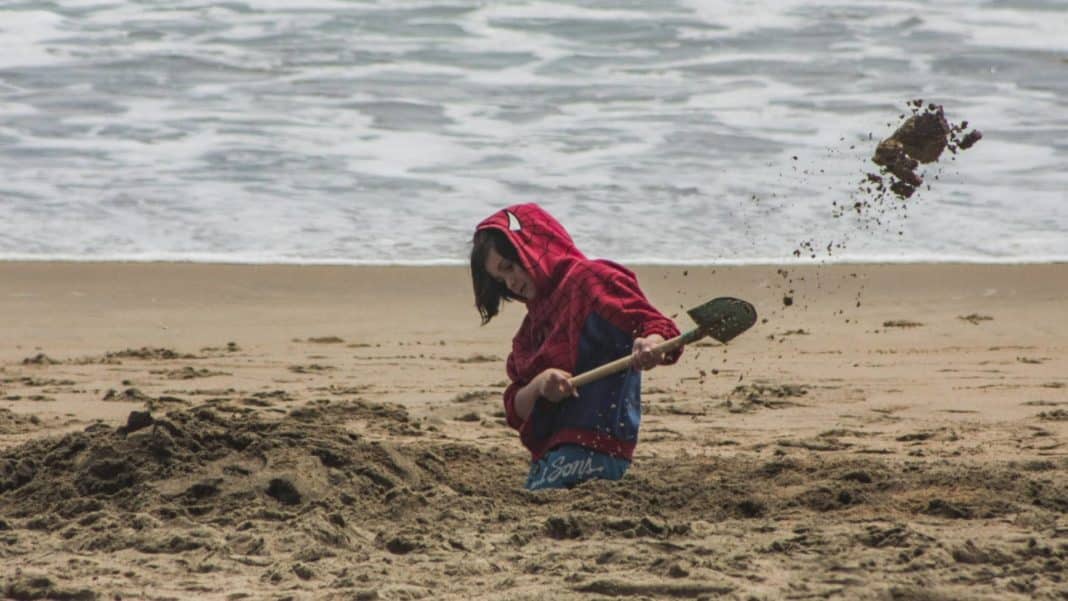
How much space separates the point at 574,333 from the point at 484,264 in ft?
0.95

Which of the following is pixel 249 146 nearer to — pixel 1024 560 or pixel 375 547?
pixel 375 547

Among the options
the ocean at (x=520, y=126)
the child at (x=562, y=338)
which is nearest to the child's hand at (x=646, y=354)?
the child at (x=562, y=338)

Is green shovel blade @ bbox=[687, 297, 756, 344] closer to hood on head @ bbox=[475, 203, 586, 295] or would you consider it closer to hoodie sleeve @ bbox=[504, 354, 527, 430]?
hood on head @ bbox=[475, 203, 586, 295]

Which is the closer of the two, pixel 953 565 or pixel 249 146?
pixel 953 565

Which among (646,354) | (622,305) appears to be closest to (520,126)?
(622,305)

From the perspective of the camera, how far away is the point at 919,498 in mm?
3848

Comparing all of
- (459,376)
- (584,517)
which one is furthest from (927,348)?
(584,517)

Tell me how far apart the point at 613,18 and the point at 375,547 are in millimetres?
10368

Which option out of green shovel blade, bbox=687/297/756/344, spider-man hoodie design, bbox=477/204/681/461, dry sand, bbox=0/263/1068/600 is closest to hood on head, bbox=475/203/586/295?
spider-man hoodie design, bbox=477/204/681/461

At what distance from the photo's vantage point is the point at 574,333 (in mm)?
3885

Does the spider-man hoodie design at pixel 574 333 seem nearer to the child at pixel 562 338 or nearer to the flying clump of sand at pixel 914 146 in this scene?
the child at pixel 562 338

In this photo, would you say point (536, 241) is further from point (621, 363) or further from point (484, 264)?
point (621, 363)

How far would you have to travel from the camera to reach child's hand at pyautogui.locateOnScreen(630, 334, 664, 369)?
3.53m

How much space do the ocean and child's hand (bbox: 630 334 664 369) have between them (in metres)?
1.94
